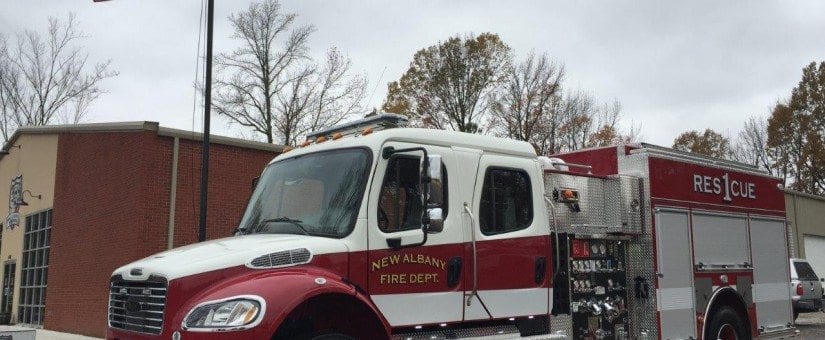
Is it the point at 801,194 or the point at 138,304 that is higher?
the point at 801,194

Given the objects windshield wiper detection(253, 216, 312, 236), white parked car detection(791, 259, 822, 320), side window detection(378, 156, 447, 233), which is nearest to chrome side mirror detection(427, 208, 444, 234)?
side window detection(378, 156, 447, 233)

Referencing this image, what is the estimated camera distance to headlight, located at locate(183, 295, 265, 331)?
16.5ft

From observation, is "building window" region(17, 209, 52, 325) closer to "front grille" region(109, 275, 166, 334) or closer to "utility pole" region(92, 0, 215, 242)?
"utility pole" region(92, 0, 215, 242)

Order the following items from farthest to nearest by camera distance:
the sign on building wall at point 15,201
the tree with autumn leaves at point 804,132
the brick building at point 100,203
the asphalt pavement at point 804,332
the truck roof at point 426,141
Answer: the tree with autumn leaves at point 804,132 → the sign on building wall at point 15,201 → the brick building at point 100,203 → the asphalt pavement at point 804,332 → the truck roof at point 426,141

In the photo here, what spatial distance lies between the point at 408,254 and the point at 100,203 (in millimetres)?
15333

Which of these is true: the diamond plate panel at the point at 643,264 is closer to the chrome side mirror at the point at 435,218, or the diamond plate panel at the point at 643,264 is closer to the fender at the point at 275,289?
the chrome side mirror at the point at 435,218

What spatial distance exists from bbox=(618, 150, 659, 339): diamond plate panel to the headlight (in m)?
5.17

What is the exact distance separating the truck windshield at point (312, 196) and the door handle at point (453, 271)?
1.00m

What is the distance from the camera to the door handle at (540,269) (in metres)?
7.18

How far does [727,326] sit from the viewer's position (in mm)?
9719

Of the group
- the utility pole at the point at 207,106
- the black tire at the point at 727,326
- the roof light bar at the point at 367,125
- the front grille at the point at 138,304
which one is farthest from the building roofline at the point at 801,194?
the front grille at the point at 138,304

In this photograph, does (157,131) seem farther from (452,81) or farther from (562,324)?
(452,81)

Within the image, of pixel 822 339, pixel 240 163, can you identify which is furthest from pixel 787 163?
pixel 240 163

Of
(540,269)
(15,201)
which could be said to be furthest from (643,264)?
(15,201)
